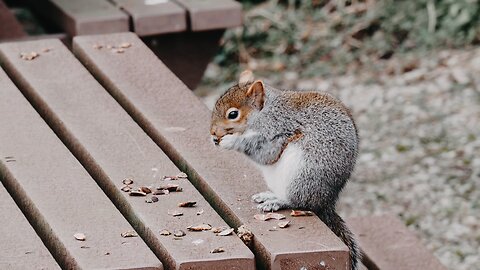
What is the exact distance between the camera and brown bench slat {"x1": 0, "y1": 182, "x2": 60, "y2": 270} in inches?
84.0

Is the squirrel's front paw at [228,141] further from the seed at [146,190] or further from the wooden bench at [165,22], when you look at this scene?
the wooden bench at [165,22]

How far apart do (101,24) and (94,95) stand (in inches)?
43.6

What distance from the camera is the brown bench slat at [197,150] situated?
88.3 inches

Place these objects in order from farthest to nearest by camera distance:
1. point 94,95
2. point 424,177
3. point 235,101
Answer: point 424,177
point 94,95
point 235,101

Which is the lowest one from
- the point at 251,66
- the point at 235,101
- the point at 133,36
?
the point at 251,66

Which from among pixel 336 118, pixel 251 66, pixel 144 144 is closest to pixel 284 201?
pixel 336 118

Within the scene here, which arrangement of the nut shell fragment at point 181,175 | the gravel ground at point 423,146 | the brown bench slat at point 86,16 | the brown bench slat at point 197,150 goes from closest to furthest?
the brown bench slat at point 197,150 → the nut shell fragment at point 181,175 → the brown bench slat at point 86,16 → the gravel ground at point 423,146

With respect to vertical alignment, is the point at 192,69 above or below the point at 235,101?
below

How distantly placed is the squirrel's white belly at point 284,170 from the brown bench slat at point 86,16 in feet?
5.51

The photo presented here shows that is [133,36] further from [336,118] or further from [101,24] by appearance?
[336,118]

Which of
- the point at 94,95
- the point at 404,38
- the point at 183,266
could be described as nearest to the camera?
the point at 183,266

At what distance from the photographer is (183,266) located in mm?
2145

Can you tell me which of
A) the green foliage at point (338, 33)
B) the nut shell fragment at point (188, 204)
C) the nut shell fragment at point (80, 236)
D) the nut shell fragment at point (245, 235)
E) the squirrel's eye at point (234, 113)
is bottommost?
the green foliage at point (338, 33)

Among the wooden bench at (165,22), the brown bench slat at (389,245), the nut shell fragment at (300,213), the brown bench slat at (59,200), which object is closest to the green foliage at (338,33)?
the wooden bench at (165,22)
